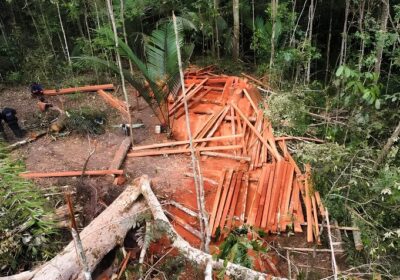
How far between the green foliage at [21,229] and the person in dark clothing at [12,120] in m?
2.17

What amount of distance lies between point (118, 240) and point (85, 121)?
269 centimetres

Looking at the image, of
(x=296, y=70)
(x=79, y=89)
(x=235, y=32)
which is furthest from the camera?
(x=235, y=32)

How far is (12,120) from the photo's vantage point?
5562 millimetres

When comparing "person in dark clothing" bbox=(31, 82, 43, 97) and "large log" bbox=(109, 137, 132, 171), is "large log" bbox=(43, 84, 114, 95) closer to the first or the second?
"person in dark clothing" bbox=(31, 82, 43, 97)

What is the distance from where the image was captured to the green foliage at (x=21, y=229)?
3.46 metres

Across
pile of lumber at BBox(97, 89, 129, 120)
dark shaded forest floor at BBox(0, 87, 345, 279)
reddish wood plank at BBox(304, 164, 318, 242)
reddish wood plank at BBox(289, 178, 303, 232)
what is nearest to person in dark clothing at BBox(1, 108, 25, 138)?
dark shaded forest floor at BBox(0, 87, 345, 279)

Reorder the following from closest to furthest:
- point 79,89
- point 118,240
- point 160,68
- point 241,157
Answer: point 118,240, point 241,157, point 160,68, point 79,89

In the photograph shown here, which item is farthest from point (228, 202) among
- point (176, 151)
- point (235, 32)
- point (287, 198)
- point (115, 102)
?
point (235, 32)

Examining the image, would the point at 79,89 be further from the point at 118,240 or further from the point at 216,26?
the point at 118,240

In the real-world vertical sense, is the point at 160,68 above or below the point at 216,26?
below

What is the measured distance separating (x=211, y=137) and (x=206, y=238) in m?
2.25

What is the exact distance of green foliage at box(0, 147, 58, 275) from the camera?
3465 mm

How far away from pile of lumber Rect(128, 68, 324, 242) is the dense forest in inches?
10.3

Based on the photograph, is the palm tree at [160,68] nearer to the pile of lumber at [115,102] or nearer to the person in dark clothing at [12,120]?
the pile of lumber at [115,102]
